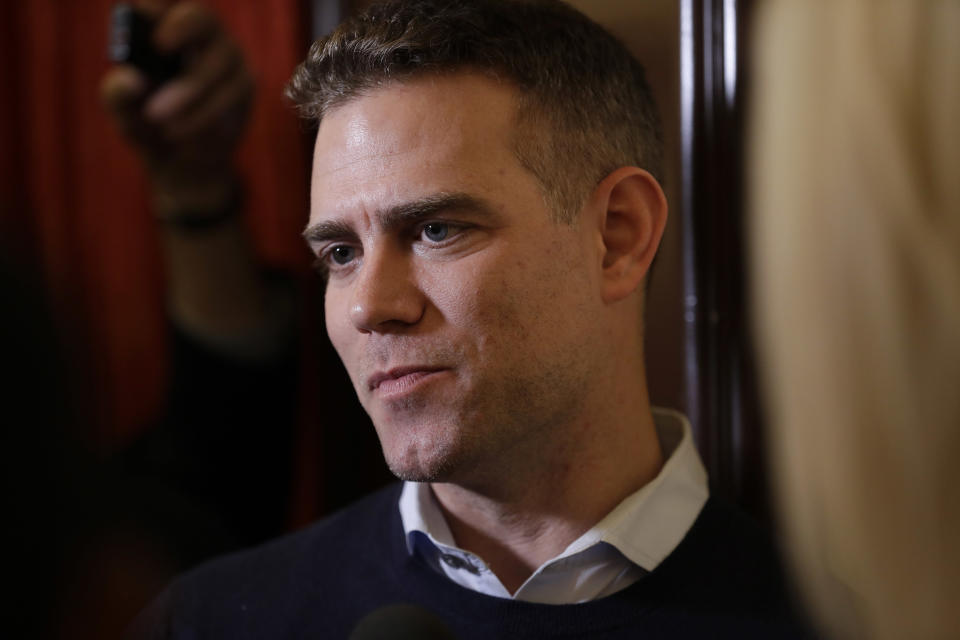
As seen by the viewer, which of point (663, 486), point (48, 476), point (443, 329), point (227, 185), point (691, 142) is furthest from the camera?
point (227, 185)

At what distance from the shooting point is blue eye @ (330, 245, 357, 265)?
0.99m

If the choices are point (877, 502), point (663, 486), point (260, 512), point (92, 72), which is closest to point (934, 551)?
point (877, 502)

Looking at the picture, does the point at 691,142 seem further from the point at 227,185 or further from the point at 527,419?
the point at 227,185

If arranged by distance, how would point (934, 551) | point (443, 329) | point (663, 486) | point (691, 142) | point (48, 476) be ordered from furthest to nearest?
point (691, 142), point (663, 486), point (443, 329), point (934, 551), point (48, 476)

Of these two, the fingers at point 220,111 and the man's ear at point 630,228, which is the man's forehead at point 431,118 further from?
the fingers at point 220,111

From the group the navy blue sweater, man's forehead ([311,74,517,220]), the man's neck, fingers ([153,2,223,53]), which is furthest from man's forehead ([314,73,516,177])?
fingers ([153,2,223,53])

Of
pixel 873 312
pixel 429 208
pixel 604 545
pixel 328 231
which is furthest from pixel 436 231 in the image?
pixel 873 312

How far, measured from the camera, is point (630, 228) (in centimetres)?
104

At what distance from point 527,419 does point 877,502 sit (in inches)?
18.9

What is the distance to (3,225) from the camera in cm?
36

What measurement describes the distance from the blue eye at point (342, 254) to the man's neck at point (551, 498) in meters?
0.29

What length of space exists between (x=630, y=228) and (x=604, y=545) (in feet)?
1.19

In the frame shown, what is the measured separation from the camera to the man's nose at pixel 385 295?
2.93 ft

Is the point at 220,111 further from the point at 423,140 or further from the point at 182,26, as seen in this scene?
the point at 423,140
